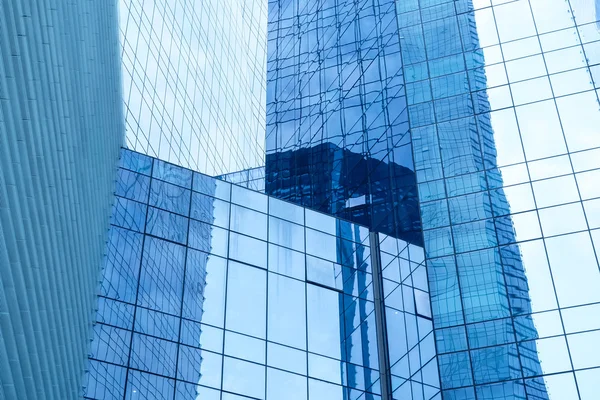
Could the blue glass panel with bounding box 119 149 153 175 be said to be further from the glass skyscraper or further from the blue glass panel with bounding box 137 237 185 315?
the blue glass panel with bounding box 137 237 185 315

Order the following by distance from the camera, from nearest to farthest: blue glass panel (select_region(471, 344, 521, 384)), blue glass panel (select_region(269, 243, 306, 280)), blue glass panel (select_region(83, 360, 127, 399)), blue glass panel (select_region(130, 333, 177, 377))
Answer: blue glass panel (select_region(83, 360, 127, 399))
blue glass panel (select_region(130, 333, 177, 377))
blue glass panel (select_region(471, 344, 521, 384))
blue glass panel (select_region(269, 243, 306, 280))

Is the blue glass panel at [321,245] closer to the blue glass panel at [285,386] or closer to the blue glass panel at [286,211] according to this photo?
the blue glass panel at [286,211]

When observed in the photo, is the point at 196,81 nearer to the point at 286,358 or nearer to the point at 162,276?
the point at 162,276

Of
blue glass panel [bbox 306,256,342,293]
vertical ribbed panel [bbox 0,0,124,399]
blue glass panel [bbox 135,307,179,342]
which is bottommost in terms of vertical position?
vertical ribbed panel [bbox 0,0,124,399]

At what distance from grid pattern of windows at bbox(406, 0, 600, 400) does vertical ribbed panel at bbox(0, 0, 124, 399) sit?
18472mm

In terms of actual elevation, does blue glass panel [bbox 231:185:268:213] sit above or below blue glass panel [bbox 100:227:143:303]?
above

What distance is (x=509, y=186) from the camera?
4375 centimetres

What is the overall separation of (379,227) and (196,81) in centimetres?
1874

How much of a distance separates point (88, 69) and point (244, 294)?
17.1 m

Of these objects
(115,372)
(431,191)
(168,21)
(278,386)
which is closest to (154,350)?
(115,372)

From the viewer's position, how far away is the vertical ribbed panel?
16312 mm

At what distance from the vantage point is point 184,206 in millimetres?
41594

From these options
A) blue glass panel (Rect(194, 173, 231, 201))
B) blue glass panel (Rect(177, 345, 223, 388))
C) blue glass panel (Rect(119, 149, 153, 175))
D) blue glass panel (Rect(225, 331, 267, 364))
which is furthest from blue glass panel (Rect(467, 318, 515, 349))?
blue glass panel (Rect(119, 149, 153, 175))

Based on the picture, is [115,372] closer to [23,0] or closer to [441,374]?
[441,374]
